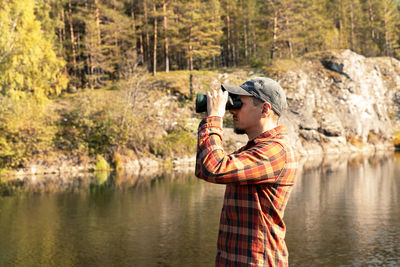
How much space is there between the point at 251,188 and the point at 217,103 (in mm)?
608

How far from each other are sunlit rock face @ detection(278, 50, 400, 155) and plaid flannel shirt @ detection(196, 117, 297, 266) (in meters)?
42.8

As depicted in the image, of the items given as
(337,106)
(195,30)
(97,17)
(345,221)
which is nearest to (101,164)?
(97,17)

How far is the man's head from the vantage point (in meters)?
2.89

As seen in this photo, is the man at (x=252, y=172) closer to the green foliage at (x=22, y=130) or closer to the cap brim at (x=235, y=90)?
the cap brim at (x=235, y=90)

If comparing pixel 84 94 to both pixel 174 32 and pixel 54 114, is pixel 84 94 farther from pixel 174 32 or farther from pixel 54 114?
pixel 174 32

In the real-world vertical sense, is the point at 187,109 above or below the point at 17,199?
above

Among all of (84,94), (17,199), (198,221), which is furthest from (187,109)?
(198,221)

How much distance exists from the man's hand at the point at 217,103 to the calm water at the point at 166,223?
8.73 m

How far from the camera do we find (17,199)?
20422 millimetres

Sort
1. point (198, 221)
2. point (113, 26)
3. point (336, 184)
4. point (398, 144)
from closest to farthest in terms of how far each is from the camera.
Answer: point (198, 221) → point (336, 184) → point (113, 26) → point (398, 144)

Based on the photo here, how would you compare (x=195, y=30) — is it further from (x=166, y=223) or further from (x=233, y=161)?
Answer: (x=233, y=161)

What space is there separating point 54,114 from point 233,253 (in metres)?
36.4

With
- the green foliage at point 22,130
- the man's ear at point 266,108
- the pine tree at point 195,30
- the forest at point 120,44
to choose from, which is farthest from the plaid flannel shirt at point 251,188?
the pine tree at point 195,30

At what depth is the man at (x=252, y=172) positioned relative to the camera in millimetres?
2689
